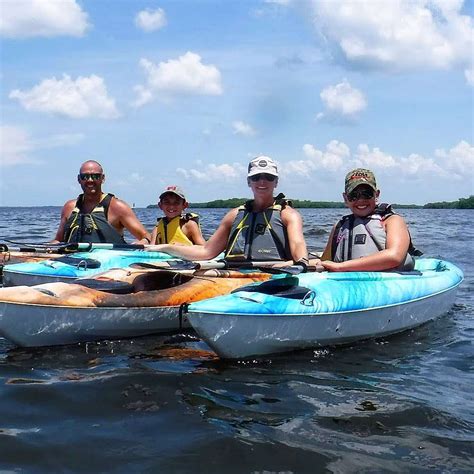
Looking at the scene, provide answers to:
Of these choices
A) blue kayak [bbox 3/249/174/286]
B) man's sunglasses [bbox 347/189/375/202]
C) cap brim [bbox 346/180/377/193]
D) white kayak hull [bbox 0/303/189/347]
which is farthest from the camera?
blue kayak [bbox 3/249/174/286]

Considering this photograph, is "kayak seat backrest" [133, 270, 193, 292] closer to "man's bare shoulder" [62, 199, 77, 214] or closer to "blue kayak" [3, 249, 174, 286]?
"blue kayak" [3, 249, 174, 286]

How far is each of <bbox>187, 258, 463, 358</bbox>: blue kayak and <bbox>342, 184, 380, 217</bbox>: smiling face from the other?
29.4 inches

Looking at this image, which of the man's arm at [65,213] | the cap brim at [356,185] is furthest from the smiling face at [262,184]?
the man's arm at [65,213]

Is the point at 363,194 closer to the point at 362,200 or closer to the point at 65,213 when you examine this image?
the point at 362,200

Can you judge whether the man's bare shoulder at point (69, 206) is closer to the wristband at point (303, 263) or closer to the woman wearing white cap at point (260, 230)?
the woman wearing white cap at point (260, 230)

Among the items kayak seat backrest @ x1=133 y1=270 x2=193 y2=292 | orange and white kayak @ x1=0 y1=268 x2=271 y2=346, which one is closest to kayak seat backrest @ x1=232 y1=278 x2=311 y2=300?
orange and white kayak @ x1=0 y1=268 x2=271 y2=346

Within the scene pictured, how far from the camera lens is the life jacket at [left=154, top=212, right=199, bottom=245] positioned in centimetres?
930

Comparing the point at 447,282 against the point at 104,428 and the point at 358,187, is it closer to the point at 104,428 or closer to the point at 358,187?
the point at 358,187

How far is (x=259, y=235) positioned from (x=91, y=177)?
3.11 m

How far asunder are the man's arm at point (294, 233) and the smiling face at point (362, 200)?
592 mm

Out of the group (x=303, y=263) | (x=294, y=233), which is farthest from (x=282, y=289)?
(x=294, y=233)

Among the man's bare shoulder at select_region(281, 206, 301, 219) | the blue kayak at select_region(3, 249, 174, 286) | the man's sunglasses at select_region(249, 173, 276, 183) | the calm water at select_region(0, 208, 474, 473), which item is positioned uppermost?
the man's sunglasses at select_region(249, 173, 276, 183)

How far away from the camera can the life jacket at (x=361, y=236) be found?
6.47 meters

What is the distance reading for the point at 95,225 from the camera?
29.3 feet
